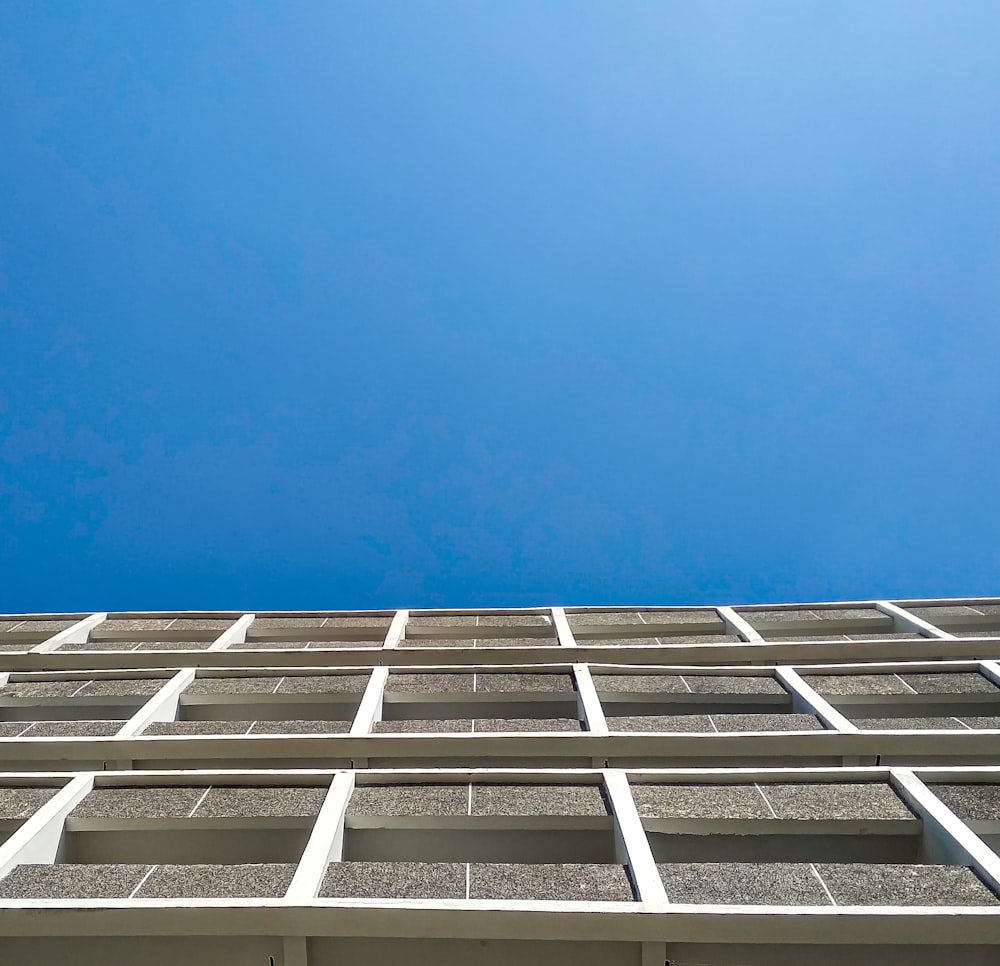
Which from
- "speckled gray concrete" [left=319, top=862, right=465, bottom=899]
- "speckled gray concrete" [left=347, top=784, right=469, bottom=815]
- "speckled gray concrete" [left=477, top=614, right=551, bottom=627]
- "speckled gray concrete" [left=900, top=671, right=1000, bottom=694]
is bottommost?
"speckled gray concrete" [left=319, top=862, right=465, bottom=899]

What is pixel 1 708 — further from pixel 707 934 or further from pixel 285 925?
pixel 707 934

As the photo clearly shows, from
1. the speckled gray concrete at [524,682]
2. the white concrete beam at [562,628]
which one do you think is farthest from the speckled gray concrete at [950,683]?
the white concrete beam at [562,628]

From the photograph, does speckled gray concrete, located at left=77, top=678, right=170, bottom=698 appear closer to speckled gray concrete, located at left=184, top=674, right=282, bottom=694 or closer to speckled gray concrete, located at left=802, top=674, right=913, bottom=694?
speckled gray concrete, located at left=184, top=674, right=282, bottom=694

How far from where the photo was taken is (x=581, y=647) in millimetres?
21016

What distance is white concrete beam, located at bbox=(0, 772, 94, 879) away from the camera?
10.8 m

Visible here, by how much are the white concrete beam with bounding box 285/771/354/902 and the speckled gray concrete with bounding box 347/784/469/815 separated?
0.25 m

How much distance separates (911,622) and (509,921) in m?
18.5

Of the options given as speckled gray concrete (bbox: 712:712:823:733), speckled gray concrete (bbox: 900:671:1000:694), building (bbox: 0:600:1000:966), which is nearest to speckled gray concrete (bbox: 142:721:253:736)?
building (bbox: 0:600:1000:966)

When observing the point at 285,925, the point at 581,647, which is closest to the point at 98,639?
the point at 581,647

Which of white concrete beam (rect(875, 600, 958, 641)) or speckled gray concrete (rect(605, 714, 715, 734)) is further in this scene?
white concrete beam (rect(875, 600, 958, 641))

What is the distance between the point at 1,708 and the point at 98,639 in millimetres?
6098

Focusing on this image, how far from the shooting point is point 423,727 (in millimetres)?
15961

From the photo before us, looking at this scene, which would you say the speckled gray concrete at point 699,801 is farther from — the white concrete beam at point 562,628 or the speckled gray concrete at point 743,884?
the white concrete beam at point 562,628

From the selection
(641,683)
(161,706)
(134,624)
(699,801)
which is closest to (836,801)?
(699,801)
